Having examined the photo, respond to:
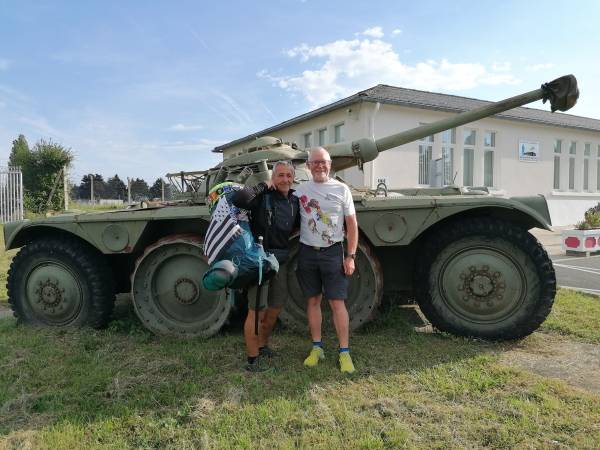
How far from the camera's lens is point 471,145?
1733 cm

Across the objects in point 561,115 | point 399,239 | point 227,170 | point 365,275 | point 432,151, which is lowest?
point 365,275

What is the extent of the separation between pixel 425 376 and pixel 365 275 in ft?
3.78

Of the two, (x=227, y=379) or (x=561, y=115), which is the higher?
(x=561, y=115)

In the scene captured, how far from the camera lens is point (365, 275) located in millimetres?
4512

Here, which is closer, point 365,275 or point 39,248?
point 365,275

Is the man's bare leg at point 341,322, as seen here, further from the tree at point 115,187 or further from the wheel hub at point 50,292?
the tree at point 115,187

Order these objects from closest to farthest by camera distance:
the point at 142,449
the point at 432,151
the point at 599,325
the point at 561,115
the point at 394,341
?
1. the point at 142,449
2. the point at 394,341
3. the point at 599,325
4. the point at 432,151
5. the point at 561,115

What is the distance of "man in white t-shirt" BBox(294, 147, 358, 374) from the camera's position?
Result: 377 centimetres

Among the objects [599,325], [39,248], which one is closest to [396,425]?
[599,325]

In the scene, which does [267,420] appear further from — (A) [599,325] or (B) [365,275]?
(A) [599,325]

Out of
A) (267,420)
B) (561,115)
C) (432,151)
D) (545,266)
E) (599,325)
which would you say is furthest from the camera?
(561,115)

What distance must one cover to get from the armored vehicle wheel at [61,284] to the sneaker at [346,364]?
2.57 meters

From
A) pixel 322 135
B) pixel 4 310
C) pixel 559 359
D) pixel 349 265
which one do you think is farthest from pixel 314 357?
pixel 322 135

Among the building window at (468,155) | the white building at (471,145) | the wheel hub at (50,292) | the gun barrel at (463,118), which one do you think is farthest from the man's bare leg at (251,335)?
the building window at (468,155)
